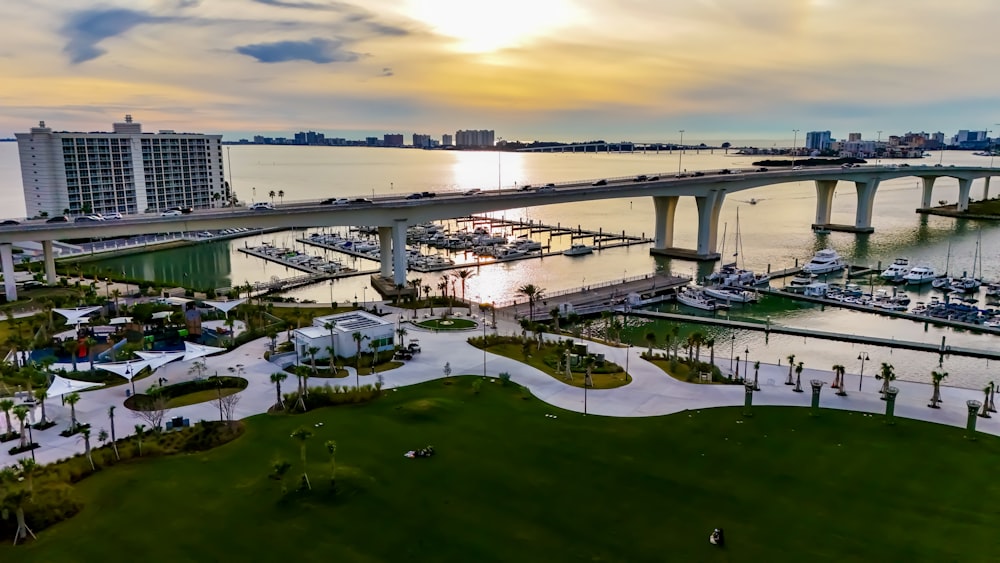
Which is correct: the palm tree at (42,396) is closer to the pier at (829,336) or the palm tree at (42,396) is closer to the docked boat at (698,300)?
the pier at (829,336)

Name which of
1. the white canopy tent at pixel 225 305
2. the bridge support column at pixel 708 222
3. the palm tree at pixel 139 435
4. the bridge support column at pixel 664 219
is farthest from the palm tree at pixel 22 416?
the bridge support column at pixel 664 219

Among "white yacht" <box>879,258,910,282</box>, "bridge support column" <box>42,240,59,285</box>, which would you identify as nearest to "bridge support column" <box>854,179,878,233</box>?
"white yacht" <box>879,258,910,282</box>

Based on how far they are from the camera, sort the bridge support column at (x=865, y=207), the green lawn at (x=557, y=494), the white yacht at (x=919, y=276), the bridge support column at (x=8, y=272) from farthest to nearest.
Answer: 1. the bridge support column at (x=865, y=207)
2. the white yacht at (x=919, y=276)
3. the bridge support column at (x=8, y=272)
4. the green lawn at (x=557, y=494)

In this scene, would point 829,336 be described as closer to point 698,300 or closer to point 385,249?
point 698,300

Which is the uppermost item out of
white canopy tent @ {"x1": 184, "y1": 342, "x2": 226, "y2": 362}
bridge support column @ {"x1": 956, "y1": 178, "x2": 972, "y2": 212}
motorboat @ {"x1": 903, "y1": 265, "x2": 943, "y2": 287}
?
bridge support column @ {"x1": 956, "y1": 178, "x2": 972, "y2": 212}

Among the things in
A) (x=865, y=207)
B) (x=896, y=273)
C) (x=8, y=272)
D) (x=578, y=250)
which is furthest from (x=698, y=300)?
(x=865, y=207)

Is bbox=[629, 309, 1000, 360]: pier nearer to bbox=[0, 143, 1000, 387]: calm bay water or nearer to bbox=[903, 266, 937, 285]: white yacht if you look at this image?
bbox=[0, 143, 1000, 387]: calm bay water
